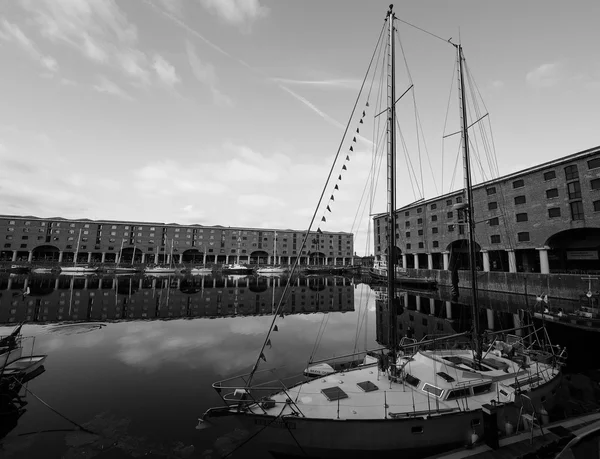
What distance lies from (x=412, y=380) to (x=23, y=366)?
21.0m

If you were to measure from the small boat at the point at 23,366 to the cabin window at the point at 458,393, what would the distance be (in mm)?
21207

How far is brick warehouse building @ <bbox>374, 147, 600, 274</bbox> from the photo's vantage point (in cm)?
4297

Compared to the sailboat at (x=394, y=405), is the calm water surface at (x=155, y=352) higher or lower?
lower

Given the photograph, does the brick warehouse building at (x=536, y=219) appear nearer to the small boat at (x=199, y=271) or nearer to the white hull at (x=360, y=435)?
the white hull at (x=360, y=435)

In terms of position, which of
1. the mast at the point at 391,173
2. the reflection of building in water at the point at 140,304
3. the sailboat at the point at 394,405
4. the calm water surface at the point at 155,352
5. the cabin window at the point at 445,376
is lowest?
the calm water surface at the point at 155,352

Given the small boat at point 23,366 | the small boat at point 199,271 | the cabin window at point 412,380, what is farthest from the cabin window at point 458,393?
the small boat at point 199,271

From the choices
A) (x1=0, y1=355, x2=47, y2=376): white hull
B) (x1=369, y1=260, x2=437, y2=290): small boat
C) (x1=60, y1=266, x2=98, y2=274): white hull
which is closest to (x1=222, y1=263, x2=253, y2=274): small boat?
(x1=60, y1=266, x2=98, y2=274): white hull

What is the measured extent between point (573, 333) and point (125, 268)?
110567 mm

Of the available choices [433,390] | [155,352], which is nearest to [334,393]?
[433,390]

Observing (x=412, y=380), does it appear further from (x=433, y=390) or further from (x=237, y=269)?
(x=237, y=269)

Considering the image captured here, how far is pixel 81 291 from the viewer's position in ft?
170

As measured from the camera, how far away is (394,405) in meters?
10.5

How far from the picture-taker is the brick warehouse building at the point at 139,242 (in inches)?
4280

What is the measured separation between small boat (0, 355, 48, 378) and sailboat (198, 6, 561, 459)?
12122mm
